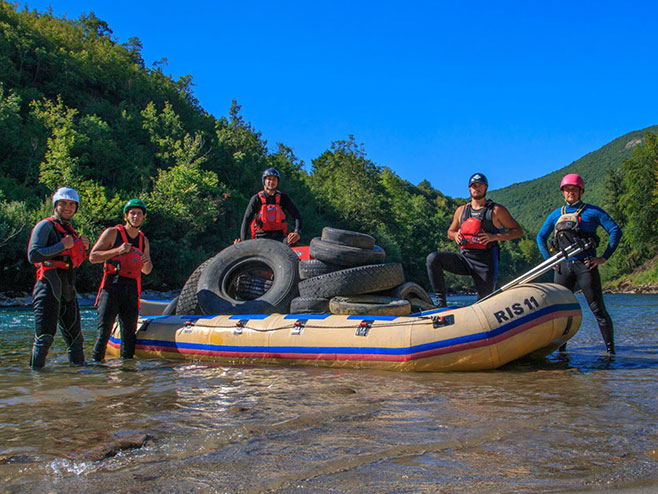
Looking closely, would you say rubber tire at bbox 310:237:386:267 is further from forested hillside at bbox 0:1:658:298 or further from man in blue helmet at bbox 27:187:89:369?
forested hillside at bbox 0:1:658:298

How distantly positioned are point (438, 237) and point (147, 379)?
221 ft

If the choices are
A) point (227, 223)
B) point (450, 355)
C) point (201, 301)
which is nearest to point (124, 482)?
point (450, 355)

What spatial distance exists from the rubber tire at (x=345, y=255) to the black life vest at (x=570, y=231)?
2.38 metres

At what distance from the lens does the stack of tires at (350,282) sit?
7.00 m

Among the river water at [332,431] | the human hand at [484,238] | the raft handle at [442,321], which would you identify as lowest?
the river water at [332,431]

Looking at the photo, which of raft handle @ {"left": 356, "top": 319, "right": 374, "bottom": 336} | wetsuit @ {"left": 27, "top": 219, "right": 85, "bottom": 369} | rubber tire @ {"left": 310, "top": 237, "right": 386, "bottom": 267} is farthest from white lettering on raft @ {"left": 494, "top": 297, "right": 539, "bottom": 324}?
wetsuit @ {"left": 27, "top": 219, "right": 85, "bottom": 369}

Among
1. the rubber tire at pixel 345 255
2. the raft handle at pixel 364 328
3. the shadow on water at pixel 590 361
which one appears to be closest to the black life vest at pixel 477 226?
the rubber tire at pixel 345 255

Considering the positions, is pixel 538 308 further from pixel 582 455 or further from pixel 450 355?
pixel 582 455

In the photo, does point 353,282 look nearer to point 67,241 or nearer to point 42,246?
point 67,241

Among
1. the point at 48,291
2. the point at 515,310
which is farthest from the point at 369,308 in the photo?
the point at 48,291

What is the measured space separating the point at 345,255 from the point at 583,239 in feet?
9.72

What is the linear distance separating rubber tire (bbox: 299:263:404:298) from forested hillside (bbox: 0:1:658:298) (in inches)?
928

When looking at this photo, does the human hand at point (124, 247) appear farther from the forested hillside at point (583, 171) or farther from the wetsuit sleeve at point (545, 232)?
the forested hillside at point (583, 171)

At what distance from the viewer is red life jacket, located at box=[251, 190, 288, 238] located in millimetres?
9016
